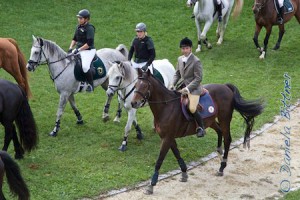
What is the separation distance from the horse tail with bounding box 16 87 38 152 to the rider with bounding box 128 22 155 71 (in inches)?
113

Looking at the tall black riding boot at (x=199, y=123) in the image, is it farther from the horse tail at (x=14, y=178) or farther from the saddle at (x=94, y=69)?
the horse tail at (x=14, y=178)

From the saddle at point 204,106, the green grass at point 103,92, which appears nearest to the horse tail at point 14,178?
the green grass at point 103,92

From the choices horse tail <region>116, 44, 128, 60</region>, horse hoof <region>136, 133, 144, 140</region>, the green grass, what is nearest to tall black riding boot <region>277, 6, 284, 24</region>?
the green grass

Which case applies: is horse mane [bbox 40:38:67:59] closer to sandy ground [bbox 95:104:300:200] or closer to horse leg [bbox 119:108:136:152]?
horse leg [bbox 119:108:136:152]

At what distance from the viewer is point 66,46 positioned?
2017cm

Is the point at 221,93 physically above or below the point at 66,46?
above

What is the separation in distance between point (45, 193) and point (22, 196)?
1.78m

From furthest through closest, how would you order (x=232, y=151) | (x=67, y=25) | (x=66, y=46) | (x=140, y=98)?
(x=67, y=25) → (x=66, y=46) → (x=232, y=151) → (x=140, y=98)

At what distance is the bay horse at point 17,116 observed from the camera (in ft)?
35.8

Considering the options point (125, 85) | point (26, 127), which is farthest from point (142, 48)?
point (26, 127)

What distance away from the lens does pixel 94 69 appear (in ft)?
43.2

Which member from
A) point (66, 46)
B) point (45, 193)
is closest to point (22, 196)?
point (45, 193)

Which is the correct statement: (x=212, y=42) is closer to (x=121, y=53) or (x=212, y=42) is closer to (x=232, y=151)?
(x=121, y=53)

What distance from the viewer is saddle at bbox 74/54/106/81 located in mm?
12984
